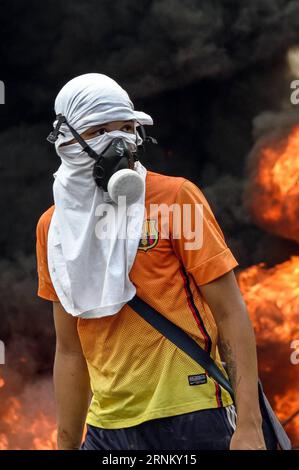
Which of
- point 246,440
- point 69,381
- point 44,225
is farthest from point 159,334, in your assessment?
point 44,225

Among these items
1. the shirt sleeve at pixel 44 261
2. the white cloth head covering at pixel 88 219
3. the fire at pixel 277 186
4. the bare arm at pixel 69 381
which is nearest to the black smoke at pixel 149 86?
the fire at pixel 277 186

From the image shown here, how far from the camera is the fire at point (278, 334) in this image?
11680 mm

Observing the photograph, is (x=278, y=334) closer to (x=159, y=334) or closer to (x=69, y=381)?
(x=69, y=381)

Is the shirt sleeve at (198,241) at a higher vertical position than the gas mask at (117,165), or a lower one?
lower

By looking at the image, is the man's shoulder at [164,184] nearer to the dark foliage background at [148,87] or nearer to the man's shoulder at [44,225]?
the man's shoulder at [44,225]

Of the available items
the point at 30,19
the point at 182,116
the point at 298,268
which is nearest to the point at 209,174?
the point at 182,116

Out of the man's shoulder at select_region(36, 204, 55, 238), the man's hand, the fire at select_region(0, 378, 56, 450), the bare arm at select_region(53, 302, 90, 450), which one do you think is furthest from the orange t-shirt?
the fire at select_region(0, 378, 56, 450)

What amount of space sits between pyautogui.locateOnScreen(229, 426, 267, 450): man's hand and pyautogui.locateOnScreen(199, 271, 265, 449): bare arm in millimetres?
40

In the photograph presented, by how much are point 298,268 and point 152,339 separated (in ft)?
29.6

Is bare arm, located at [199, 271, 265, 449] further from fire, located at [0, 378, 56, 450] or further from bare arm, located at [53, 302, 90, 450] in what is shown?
fire, located at [0, 378, 56, 450]

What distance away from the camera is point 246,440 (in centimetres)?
338

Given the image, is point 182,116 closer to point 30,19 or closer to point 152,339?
point 30,19

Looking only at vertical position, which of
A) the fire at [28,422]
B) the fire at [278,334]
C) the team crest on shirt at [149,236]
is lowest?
the fire at [28,422]

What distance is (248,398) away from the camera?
11.3ft
